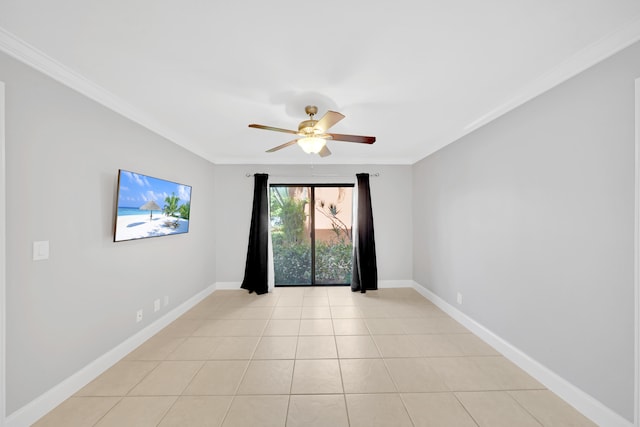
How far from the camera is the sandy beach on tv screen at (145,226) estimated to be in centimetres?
247

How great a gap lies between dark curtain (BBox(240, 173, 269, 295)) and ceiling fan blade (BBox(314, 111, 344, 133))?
8.54ft

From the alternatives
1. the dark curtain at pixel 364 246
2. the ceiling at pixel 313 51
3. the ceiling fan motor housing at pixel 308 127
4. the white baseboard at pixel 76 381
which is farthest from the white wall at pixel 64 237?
the dark curtain at pixel 364 246

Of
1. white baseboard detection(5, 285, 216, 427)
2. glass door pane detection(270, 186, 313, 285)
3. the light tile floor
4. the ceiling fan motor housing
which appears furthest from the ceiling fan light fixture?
white baseboard detection(5, 285, 216, 427)

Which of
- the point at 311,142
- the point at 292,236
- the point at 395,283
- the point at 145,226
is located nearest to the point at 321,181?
the point at 292,236

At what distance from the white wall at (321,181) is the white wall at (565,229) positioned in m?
1.80

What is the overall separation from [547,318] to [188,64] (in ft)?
11.0

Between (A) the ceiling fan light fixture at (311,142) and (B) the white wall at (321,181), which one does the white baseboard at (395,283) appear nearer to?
(B) the white wall at (321,181)

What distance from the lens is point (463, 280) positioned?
3.32 m

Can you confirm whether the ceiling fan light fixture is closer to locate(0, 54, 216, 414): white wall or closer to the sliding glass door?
locate(0, 54, 216, 414): white wall

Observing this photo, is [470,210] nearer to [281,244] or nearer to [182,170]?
[281,244]

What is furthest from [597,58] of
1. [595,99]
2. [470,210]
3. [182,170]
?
[182,170]

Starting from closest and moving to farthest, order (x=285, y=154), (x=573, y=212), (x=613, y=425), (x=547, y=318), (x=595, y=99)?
(x=613, y=425) → (x=595, y=99) → (x=573, y=212) → (x=547, y=318) → (x=285, y=154)

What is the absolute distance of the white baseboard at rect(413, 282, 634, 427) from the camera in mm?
1707

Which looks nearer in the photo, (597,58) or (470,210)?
(597,58)
